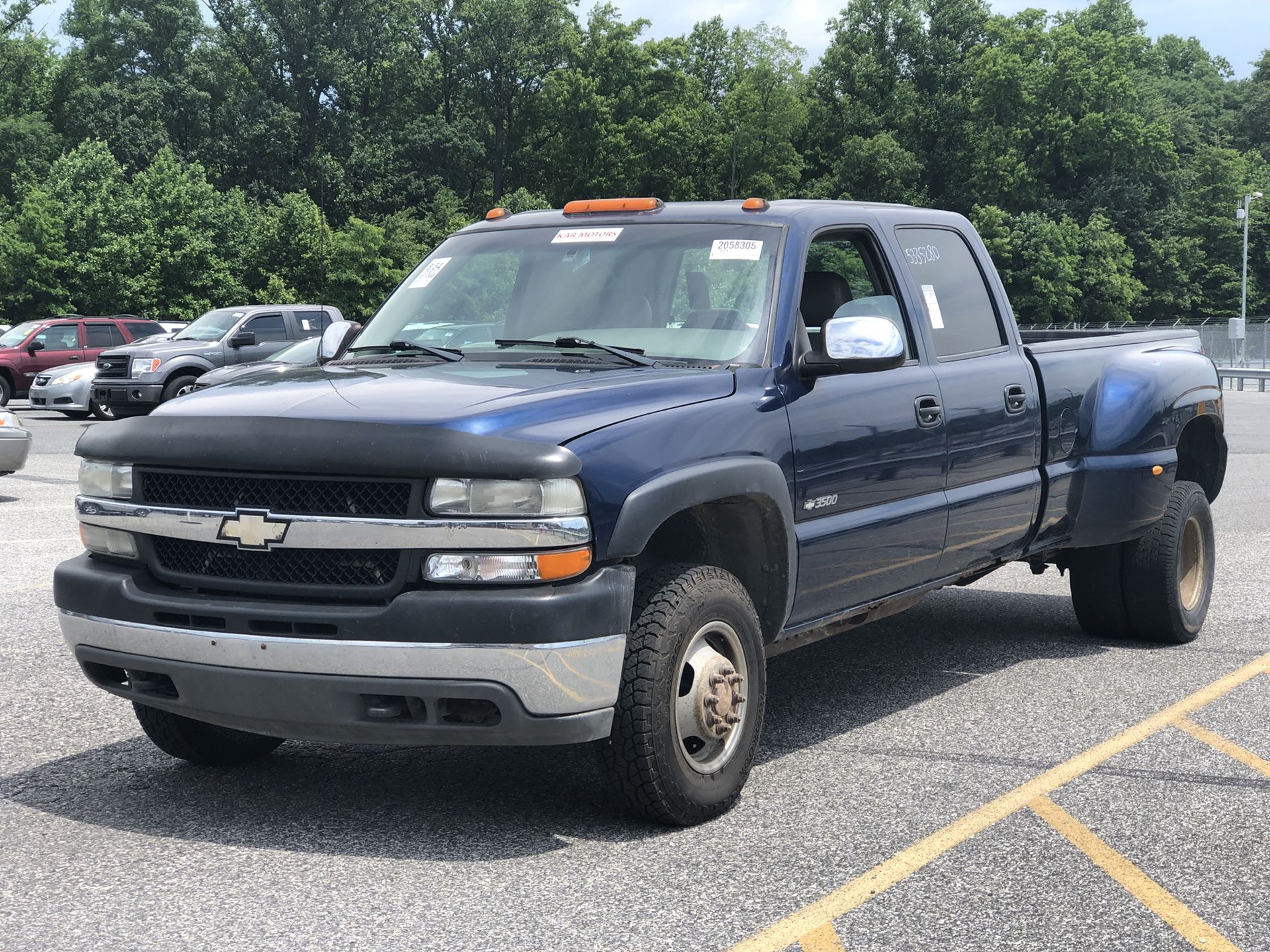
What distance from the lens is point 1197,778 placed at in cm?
517

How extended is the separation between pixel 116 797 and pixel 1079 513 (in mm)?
4270

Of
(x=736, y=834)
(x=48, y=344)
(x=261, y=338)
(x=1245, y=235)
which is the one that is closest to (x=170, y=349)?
(x=261, y=338)

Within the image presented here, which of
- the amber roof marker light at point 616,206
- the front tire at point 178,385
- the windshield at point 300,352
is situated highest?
the amber roof marker light at point 616,206

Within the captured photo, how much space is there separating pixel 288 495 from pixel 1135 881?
252 centimetres

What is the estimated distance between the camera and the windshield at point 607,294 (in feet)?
17.4

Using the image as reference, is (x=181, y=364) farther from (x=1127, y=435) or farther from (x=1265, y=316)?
(x=1265, y=316)

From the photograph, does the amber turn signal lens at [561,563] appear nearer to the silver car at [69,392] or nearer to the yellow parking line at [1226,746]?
the yellow parking line at [1226,746]

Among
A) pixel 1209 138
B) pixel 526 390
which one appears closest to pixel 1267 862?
pixel 526 390

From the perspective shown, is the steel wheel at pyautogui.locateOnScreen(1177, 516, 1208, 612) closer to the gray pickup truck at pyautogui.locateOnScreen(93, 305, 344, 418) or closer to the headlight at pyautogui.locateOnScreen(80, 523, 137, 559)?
the headlight at pyautogui.locateOnScreen(80, 523, 137, 559)

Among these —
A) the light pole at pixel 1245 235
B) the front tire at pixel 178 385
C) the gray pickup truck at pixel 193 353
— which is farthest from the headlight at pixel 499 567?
the light pole at pixel 1245 235

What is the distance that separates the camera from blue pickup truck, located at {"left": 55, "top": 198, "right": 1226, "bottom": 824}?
4.11m

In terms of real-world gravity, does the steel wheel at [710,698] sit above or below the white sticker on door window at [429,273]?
below

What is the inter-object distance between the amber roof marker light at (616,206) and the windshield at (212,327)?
2092cm

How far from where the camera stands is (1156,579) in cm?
738
